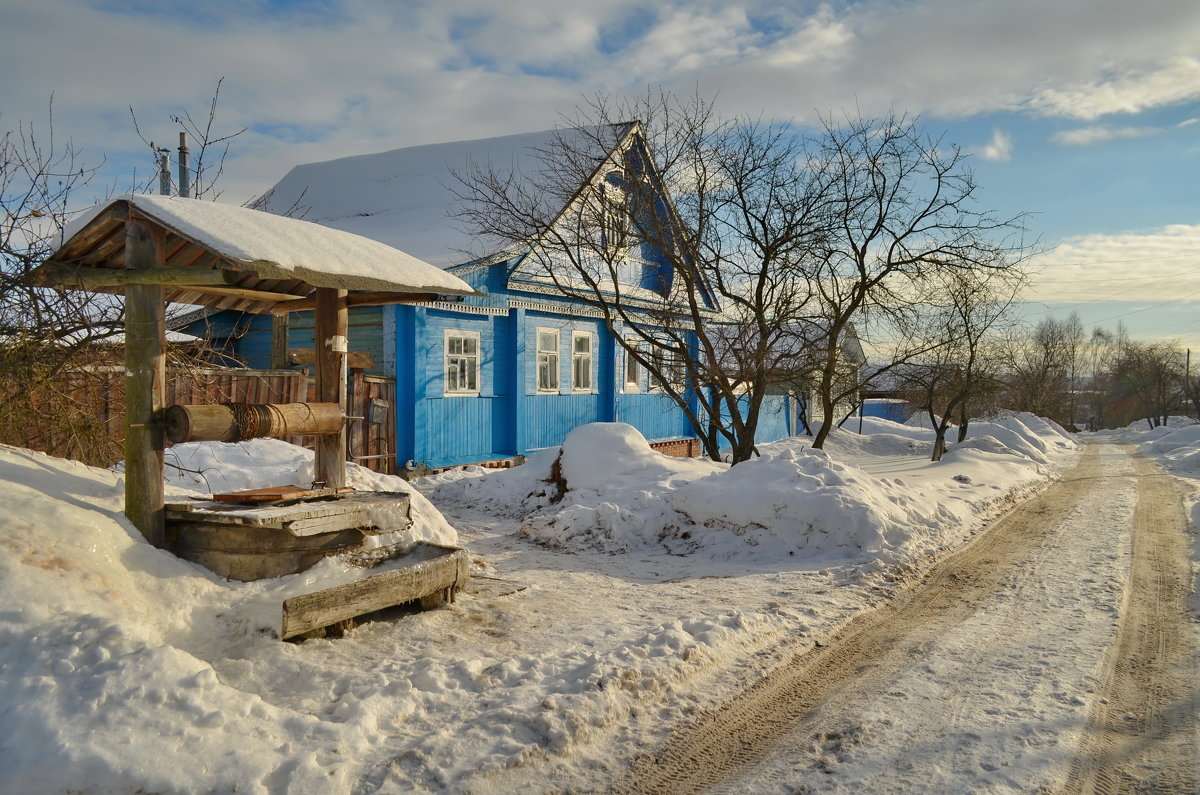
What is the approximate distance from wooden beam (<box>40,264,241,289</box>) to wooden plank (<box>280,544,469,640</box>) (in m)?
2.10

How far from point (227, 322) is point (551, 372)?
22.9 ft

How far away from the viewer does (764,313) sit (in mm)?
13375

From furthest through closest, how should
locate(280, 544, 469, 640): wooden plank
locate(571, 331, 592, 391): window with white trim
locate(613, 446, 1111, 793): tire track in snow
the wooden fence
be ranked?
1. locate(571, 331, 592, 391): window with white trim
2. the wooden fence
3. locate(280, 544, 469, 640): wooden plank
4. locate(613, 446, 1111, 793): tire track in snow

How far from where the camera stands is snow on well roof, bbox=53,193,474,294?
4.93 metres

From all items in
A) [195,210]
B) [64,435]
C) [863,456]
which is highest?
[195,210]

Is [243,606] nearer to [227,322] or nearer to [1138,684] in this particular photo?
[1138,684]

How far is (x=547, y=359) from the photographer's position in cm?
1795

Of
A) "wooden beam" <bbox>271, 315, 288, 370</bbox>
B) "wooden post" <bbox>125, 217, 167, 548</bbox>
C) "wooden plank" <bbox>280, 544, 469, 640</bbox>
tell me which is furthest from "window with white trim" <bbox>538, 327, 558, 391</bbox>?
"wooden post" <bbox>125, 217, 167, 548</bbox>

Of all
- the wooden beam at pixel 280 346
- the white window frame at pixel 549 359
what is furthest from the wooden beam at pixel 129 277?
the white window frame at pixel 549 359

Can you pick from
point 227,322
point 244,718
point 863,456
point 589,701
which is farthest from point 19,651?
point 863,456

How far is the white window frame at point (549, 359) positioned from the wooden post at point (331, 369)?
10.6 metres

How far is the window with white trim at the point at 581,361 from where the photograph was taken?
1881cm

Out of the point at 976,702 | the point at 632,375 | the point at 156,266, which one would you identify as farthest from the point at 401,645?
the point at 632,375

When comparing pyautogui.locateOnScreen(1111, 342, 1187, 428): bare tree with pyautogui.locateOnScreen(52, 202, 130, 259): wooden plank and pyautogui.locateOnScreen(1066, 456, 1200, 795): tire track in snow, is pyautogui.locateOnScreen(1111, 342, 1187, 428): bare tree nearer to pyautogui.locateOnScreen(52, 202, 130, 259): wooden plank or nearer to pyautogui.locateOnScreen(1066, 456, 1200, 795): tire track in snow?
pyautogui.locateOnScreen(1066, 456, 1200, 795): tire track in snow
